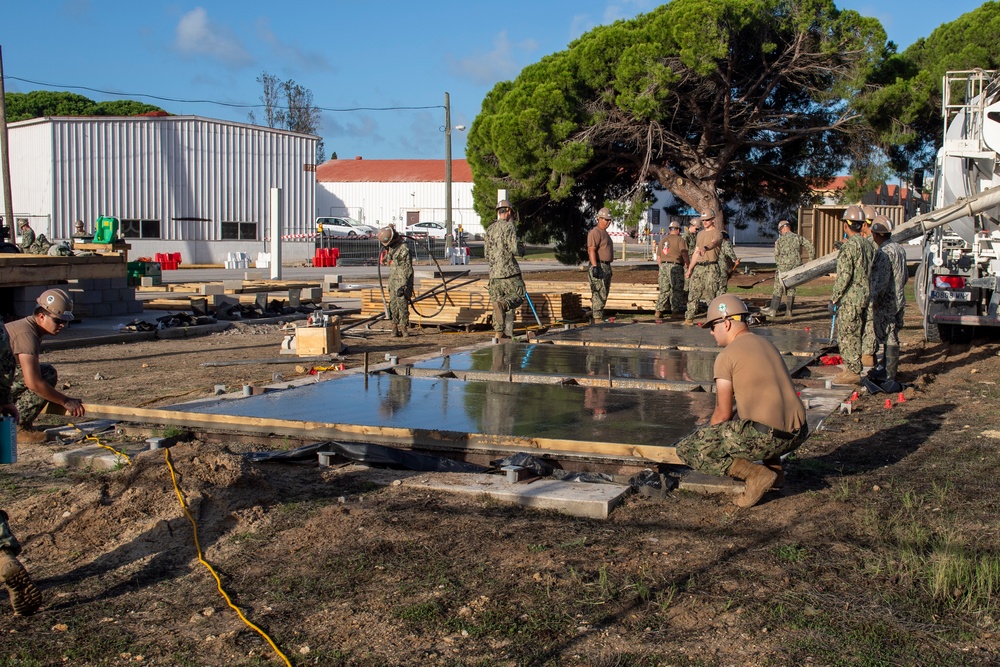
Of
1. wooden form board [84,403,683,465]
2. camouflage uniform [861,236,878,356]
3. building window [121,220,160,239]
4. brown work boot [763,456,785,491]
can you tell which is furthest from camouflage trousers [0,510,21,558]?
building window [121,220,160,239]

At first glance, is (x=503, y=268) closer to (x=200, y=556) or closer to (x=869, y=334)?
(x=869, y=334)

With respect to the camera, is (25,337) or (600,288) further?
(600,288)

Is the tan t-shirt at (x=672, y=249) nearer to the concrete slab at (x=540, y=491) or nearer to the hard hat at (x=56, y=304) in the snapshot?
the concrete slab at (x=540, y=491)

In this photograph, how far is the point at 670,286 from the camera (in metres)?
17.3

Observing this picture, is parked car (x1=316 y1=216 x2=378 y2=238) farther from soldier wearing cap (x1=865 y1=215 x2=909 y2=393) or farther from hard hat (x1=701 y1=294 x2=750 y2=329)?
hard hat (x1=701 y1=294 x2=750 y2=329)

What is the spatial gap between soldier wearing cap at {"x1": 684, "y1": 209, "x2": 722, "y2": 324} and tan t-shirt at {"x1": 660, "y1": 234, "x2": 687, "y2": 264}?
151 cm

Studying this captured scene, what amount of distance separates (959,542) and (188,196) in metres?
37.7

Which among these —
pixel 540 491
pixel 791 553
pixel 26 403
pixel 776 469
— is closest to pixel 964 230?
pixel 776 469

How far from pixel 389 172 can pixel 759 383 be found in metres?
62.6

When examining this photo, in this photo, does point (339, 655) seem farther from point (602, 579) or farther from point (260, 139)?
point (260, 139)

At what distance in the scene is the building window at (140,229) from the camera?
126ft

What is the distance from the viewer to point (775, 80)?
26.4m

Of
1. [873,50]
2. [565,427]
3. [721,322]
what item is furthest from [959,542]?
[873,50]

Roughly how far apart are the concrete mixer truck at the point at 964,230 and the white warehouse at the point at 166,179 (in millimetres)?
30426
